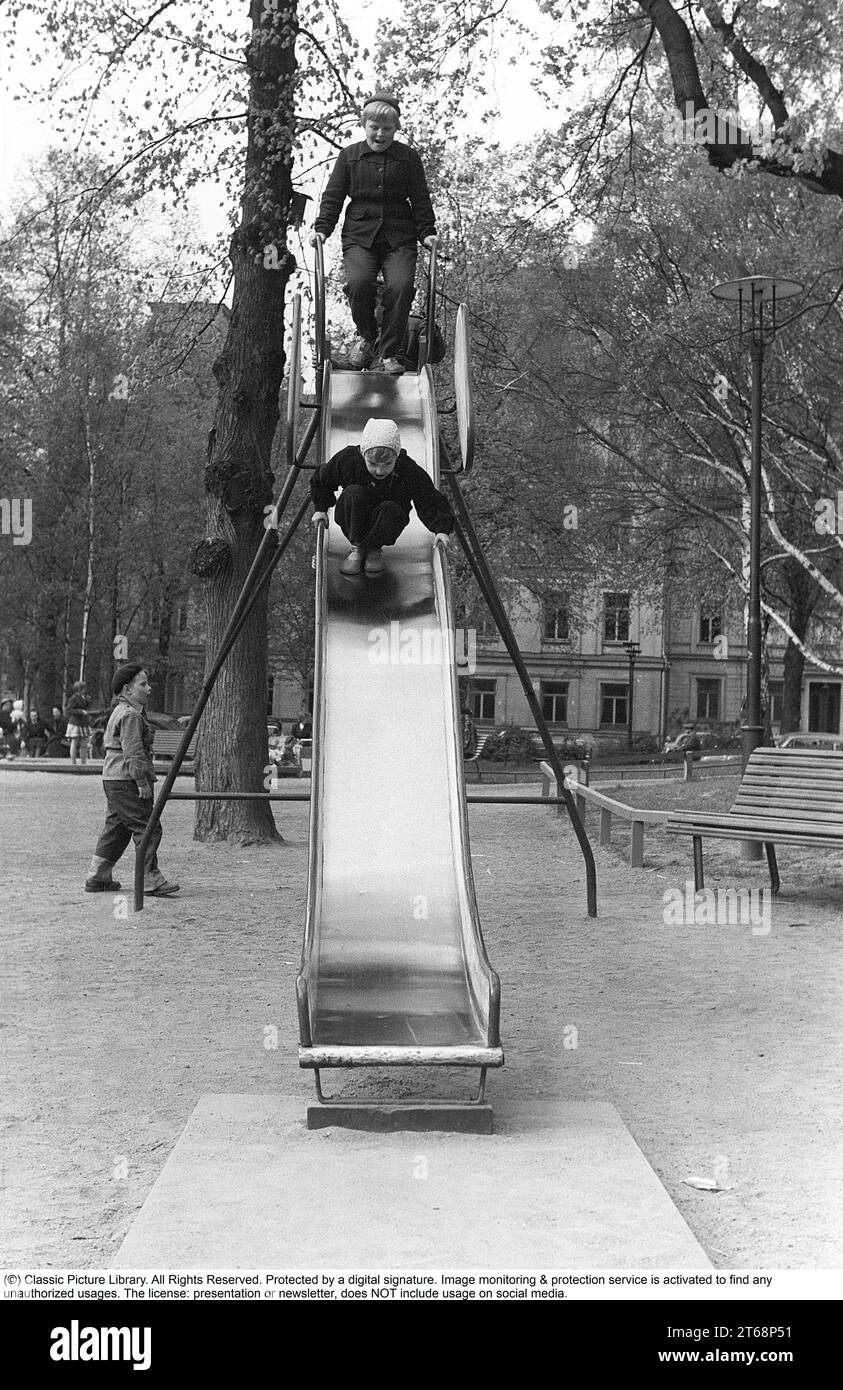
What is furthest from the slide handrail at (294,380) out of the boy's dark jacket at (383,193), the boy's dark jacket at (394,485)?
the boy's dark jacket at (383,193)

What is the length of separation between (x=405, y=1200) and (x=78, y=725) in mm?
27892

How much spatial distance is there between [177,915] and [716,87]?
418 inches

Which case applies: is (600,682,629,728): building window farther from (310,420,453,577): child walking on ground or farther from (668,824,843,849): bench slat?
(310,420,453,577): child walking on ground

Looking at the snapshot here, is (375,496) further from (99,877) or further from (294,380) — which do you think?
(99,877)

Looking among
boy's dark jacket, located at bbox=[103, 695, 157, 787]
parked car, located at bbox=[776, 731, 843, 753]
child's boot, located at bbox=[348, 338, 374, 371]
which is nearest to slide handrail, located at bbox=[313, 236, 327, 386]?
child's boot, located at bbox=[348, 338, 374, 371]

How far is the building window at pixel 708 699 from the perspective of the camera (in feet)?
209

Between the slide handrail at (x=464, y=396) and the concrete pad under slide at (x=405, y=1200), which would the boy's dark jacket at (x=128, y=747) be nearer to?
the slide handrail at (x=464, y=396)

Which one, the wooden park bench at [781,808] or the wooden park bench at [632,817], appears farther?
the wooden park bench at [632,817]

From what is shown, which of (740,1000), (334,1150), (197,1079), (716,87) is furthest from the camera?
(716,87)

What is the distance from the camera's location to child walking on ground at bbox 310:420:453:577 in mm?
8781

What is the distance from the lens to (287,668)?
52406 millimetres

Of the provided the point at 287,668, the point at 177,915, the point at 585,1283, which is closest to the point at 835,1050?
the point at 585,1283

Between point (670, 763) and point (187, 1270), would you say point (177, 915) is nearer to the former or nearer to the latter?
point (187, 1270)

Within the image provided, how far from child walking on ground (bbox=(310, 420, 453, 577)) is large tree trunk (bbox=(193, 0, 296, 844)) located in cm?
520
